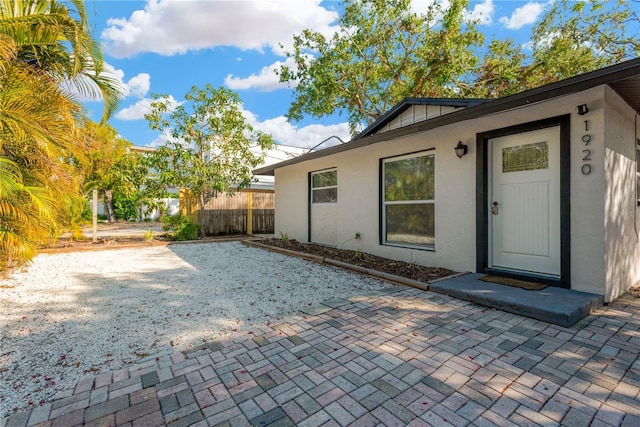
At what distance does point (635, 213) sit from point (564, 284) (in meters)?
1.72

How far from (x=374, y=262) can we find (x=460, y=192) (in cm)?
193

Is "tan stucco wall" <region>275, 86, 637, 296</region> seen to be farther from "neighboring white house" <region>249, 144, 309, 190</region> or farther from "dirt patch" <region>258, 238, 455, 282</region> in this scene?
"neighboring white house" <region>249, 144, 309, 190</region>

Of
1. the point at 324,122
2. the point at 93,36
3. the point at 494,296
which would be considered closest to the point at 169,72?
the point at 93,36

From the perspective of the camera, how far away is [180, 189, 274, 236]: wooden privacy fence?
35.1 ft

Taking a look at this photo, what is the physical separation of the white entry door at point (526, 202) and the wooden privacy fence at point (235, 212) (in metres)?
8.43

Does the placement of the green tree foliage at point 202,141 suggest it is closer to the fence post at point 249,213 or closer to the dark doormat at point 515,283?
the fence post at point 249,213

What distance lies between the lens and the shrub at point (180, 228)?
9.59 meters

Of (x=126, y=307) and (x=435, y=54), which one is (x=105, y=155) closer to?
(x=126, y=307)

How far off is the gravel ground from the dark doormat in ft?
4.89

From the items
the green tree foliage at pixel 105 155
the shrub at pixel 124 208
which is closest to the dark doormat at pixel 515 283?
the green tree foliage at pixel 105 155

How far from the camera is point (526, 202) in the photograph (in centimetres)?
408

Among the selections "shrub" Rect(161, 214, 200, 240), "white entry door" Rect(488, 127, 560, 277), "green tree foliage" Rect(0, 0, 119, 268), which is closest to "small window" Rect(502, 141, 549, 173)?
"white entry door" Rect(488, 127, 560, 277)

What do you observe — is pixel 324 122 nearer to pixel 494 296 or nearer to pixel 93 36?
pixel 93 36

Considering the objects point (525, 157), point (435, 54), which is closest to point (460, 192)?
point (525, 157)
